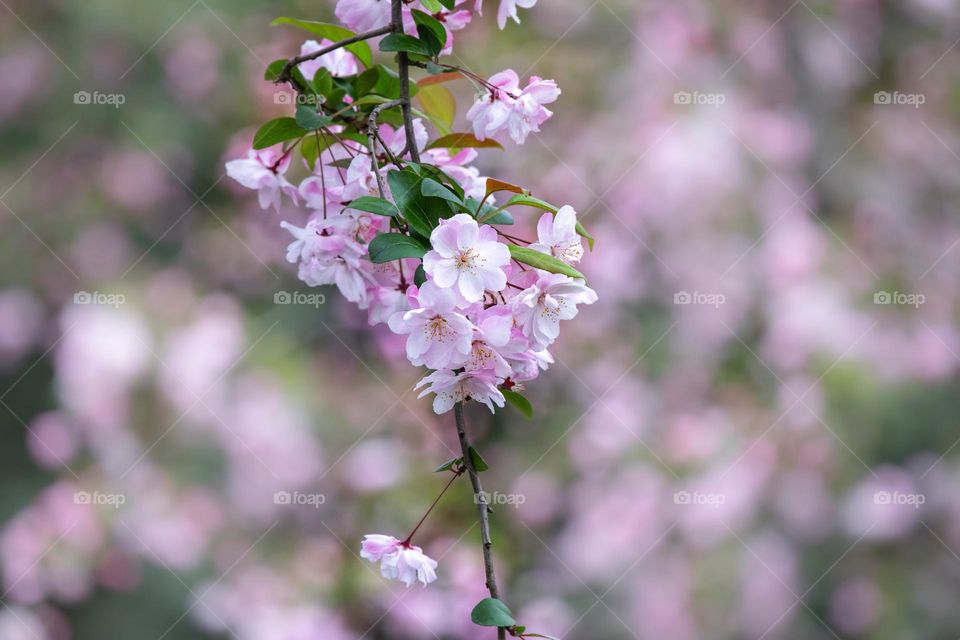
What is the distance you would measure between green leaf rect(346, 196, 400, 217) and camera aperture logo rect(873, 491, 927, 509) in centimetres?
145

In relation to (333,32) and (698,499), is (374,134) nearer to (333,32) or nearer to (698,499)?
(333,32)

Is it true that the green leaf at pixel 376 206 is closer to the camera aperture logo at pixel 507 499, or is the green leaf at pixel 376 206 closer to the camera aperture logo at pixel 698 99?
the camera aperture logo at pixel 507 499

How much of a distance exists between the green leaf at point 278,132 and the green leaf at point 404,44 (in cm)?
9

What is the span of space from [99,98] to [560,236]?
132 centimetres

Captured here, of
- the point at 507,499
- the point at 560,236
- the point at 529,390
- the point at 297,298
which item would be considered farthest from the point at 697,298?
the point at 560,236

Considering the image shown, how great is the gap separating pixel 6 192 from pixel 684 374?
1.25 meters

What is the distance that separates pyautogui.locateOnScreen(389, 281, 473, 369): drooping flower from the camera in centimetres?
48

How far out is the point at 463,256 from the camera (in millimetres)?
477

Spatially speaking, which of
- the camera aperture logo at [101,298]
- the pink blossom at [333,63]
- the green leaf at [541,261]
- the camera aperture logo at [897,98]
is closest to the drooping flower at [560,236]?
the green leaf at [541,261]

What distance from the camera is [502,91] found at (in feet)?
1.92

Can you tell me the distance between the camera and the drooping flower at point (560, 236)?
1.73 ft

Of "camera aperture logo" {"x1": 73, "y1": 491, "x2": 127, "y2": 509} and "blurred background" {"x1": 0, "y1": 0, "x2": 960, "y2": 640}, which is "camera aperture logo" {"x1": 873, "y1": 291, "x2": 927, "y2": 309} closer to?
"blurred background" {"x1": 0, "y1": 0, "x2": 960, "y2": 640}

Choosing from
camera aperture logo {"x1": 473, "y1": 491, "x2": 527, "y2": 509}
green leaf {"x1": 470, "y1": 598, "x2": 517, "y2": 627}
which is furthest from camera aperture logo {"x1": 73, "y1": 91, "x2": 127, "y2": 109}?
green leaf {"x1": 470, "y1": 598, "x2": 517, "y2": 627}

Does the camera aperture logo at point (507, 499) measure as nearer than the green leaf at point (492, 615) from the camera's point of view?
No
